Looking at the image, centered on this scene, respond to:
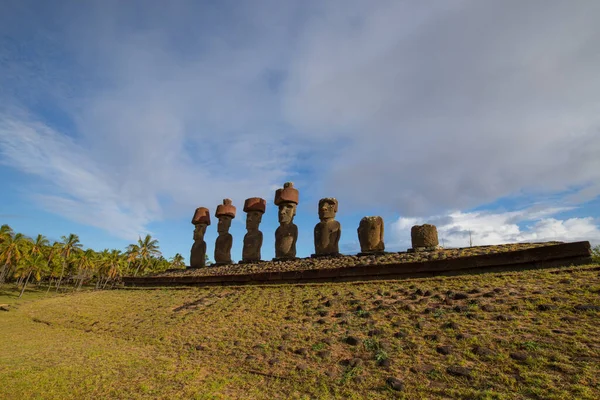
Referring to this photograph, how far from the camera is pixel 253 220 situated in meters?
20.1

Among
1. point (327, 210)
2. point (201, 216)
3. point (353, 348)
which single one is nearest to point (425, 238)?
point (327, 210)

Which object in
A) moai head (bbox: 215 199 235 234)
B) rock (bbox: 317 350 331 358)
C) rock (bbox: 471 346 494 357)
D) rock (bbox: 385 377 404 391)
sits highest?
moai head (bbox: 215 199 235 234)

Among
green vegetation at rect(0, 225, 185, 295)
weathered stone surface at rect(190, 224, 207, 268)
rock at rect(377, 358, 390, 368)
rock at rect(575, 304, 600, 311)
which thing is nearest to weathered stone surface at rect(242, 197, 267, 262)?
weathered stone surface at rect(190, 224, 207, 268)

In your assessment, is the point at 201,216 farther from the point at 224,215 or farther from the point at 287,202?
the point at 287,202

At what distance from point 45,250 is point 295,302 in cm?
5236

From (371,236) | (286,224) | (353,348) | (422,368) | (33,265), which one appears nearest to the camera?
(422,368)

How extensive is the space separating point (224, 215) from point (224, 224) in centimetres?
63

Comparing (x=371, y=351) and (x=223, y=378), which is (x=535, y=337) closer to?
(x=371, y=351)

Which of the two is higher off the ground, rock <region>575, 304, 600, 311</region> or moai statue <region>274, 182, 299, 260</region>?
moai statue <region>274, 182, 299, 260</region>

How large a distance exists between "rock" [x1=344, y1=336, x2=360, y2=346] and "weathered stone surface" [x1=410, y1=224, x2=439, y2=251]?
7926 mm

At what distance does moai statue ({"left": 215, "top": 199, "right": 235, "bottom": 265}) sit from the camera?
21.1 metres

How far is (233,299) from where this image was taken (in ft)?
37.4

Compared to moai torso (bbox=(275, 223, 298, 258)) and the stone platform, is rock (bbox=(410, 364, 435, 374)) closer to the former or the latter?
the stone platform

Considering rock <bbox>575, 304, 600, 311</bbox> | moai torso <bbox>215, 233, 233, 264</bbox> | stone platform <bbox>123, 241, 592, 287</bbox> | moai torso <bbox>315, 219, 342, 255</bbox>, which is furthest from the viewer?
moai torso <bbox>215, 233, 233, 264</bbox>
